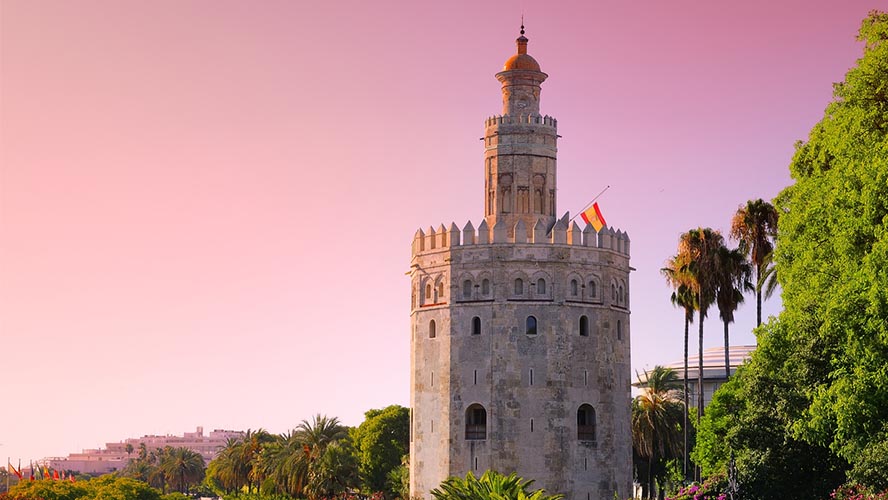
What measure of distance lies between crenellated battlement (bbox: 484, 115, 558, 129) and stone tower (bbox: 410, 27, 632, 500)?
1.34 meters

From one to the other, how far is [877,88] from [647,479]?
41803 mm

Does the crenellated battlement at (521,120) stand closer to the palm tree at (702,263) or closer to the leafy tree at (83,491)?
the palm tree at (702,263)

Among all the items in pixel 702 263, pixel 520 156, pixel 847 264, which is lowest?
pixel 847 264

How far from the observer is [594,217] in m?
57.2

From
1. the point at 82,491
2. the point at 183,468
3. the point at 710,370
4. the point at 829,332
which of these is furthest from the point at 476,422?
the point at 183,468

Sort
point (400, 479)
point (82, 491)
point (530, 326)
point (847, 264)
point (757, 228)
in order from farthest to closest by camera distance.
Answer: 1. point (400, 479)
2. point (82, 491)
3. point (530, 326)
4. point (757, 228)
5. point (847, 264)

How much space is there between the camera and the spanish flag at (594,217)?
186 ft

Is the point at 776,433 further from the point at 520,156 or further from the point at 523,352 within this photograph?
the point at 520,156

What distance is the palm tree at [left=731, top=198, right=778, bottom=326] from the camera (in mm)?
47625

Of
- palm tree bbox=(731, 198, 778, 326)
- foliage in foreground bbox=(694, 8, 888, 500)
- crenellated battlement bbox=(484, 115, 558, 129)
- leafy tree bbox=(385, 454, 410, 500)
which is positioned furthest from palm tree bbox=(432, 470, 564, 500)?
leafy tree bbox=(385, 454, 410, 500)

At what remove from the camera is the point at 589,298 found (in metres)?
55.3

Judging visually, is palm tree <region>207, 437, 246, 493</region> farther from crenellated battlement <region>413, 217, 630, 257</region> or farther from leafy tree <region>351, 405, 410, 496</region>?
crenellated battlement <region>413, 217, 630, 257</region>

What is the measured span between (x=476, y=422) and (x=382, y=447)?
26860 millimetres

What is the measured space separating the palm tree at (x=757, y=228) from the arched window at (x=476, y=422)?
13.6m
